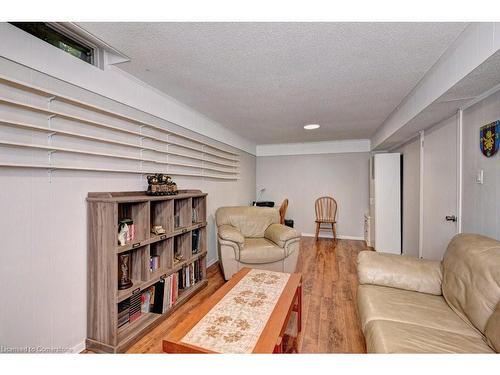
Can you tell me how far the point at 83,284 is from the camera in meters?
1.74

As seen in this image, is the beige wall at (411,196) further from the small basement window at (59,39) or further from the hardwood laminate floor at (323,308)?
the small basement window at (59,39)

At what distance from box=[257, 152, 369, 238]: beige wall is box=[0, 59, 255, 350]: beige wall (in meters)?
4.35

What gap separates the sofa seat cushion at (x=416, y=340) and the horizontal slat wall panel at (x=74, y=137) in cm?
213

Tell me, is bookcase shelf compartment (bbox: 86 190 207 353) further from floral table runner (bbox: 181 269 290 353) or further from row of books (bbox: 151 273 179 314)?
floral table runner (bbox: 181 269 290 353)

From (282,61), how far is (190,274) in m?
2.34

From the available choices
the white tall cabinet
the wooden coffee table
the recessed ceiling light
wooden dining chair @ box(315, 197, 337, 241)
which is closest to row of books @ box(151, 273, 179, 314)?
the wooden coffee table

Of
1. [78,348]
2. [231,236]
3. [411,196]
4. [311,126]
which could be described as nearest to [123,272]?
[78,348]

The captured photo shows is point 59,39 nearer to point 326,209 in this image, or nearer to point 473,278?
point 473,278

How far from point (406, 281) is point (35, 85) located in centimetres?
281

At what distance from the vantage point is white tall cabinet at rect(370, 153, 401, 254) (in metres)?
4.05
